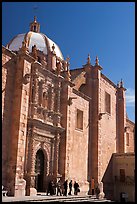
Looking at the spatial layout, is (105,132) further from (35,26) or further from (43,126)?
(35,26)

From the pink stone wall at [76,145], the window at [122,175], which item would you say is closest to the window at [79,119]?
the pink stone wall at [76,145]

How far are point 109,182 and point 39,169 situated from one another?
32.9 ft

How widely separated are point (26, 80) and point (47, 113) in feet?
10.8

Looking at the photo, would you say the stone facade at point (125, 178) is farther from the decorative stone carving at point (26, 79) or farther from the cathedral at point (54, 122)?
the decorative stone carving at point (26, 79)

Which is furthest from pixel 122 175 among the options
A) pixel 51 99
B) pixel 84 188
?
pixel 51 99

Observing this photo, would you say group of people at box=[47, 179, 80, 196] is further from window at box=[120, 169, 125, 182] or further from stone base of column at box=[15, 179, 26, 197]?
window at box=[120, 169, 125, 182]

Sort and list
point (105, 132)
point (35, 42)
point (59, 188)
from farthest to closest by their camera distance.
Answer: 1. point (35, 42)
2. point (105, 132)
3. point (59, 188)

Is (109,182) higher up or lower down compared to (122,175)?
lower down

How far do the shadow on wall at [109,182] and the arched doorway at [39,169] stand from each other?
8.32 meters

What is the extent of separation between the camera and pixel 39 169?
17.2 metres

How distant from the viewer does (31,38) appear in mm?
30984

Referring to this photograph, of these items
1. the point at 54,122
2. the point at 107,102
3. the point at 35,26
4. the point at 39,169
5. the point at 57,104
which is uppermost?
the point at 35,26

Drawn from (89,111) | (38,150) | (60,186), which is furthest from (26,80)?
(89,111)

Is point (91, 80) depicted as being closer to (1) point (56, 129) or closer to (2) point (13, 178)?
(1) point (56, 129)
